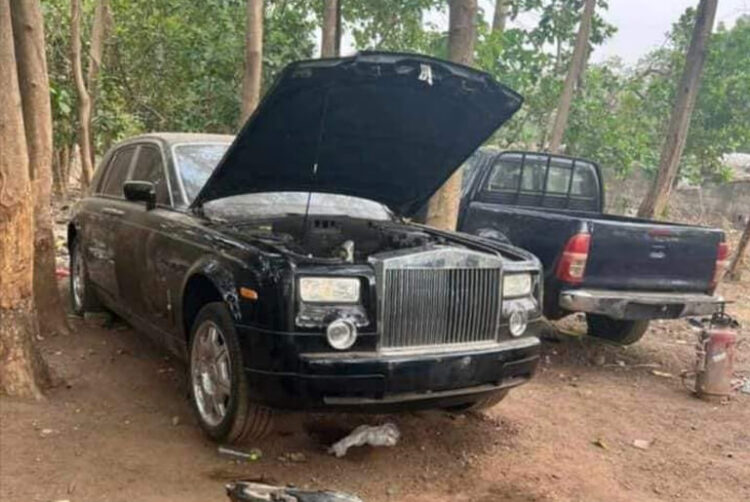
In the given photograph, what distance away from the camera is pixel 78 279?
685cm

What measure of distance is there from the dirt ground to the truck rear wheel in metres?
1.30

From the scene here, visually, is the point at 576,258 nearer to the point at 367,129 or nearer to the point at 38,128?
the point at 367,129

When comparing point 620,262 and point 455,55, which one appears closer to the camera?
point 620,262

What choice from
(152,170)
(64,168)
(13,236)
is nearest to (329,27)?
(152,170)

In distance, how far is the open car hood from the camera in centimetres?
405

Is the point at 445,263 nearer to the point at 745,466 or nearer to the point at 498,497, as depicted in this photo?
the point at 498,497

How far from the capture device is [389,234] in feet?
16.6

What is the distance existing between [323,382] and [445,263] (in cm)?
93

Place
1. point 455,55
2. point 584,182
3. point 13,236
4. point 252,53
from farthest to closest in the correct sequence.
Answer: point 252,53
point 584,182
point 455,55
point 13,236

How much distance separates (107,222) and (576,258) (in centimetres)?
389

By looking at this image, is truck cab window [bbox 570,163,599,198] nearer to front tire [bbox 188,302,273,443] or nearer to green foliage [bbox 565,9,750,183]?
front tire [bbox 188,302,273,443]

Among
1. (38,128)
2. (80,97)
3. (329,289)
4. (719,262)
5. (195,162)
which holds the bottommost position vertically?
(719,262)

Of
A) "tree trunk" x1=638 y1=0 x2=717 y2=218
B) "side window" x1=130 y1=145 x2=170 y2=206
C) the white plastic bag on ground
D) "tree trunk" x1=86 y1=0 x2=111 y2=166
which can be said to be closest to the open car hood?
"side window" x1=130 y1=145 x2=170 y2=206

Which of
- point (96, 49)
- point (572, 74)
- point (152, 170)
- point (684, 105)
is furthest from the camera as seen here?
point (96, 49)
